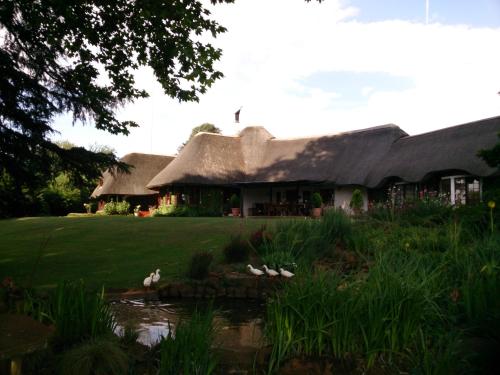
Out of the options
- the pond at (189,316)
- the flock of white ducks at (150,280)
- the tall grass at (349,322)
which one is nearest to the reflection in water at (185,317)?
the pond at (189,316)

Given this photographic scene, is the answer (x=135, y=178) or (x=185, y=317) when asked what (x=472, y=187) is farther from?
(x=135, y=178)

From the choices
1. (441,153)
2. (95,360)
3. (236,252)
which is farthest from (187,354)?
(441,153)

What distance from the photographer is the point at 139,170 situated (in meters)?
35.3

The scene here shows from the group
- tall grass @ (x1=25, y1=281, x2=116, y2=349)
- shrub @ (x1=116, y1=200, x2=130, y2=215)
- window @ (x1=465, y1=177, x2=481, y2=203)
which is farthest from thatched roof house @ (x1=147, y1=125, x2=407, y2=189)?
tall grass @ (x1=25, y1=281, x2=116, y2=349)

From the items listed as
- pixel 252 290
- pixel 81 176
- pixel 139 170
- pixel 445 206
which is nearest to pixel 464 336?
pixel 252 290

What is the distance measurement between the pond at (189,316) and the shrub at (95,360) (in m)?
0.95

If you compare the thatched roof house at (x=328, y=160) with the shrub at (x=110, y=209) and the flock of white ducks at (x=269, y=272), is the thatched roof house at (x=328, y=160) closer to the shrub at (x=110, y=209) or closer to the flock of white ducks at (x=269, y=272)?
the shrub at (x=110, y=209)

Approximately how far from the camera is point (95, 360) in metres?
3.01

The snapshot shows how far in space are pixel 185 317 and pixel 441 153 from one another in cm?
1919

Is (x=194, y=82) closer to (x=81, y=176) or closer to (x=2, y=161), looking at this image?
(x=81, y=176)

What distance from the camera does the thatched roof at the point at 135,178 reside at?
34.1m

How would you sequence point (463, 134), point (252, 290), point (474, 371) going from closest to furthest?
point (474, 371) → point (252, 290) → point (463, 134)

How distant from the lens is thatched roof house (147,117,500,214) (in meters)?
21.3

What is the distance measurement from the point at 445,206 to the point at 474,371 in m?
7.30
